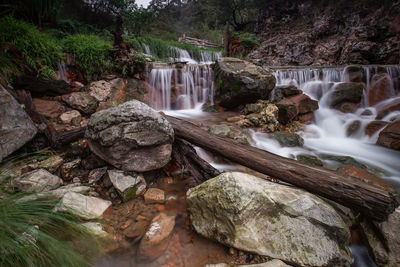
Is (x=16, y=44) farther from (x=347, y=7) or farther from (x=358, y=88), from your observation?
(x=347, y=7)

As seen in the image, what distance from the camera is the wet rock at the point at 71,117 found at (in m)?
3.90

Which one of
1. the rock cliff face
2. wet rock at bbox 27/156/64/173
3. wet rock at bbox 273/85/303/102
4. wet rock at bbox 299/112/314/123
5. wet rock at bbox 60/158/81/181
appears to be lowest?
wet rock at bbox 60/158/81/181

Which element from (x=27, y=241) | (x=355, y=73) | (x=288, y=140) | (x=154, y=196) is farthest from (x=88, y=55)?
(x=355, y=73)

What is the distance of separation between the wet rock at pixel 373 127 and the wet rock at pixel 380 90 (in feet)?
7.32

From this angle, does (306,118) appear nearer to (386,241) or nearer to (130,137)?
(386,241)

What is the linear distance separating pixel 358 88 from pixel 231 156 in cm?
685

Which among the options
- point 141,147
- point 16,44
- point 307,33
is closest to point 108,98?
point 16,44

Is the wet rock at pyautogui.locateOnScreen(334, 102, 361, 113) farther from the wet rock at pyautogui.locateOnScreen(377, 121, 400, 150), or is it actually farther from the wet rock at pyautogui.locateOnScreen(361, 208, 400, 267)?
the wet rock at pyautogui.locateOnScreen(361, 208, 400, 267)

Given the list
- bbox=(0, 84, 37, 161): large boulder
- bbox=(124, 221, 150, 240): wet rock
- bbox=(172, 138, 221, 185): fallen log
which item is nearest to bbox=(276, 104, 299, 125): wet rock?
bbox=(172, 138, 221, 185): fallen log

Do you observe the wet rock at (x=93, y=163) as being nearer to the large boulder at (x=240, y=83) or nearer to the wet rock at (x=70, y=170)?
the wet rock at (x=70, y=170)

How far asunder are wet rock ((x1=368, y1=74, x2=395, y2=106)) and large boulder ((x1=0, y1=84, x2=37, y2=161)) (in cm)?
980

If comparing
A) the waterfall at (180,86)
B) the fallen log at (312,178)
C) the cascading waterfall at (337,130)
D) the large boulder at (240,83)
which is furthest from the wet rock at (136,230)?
the large boulder at (240,83)

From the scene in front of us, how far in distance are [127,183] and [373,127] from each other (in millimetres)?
6348

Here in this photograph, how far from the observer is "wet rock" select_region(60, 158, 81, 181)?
256cm
